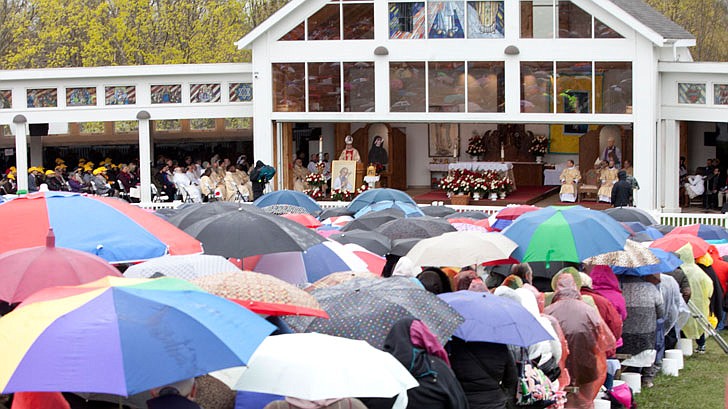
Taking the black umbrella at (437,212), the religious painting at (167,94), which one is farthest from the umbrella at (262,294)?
the religious painting at (167,94)

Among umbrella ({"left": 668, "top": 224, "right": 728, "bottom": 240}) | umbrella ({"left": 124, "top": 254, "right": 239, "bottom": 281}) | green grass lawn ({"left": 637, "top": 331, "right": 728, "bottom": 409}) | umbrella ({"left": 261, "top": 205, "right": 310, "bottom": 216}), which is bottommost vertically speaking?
green grass lawn ({"left": 637, "top": 331, "right": 728, "bottom": 409})

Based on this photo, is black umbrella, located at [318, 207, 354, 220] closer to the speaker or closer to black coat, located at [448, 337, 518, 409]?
black coat, located at [448, 337, 518, 409]

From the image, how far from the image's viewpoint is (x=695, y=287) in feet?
50.4

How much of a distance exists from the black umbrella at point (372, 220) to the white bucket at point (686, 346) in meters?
3.74

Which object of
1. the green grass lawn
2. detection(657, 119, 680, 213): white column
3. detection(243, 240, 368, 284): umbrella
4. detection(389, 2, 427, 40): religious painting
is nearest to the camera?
detection(243, 240, 368, 284): umbrella

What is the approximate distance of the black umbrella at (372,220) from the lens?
51.3 feet

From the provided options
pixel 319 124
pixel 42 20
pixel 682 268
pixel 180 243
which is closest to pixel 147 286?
pixel 180 243

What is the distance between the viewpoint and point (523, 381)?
31.3 ft

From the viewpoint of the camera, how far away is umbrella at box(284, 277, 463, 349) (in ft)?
26.9

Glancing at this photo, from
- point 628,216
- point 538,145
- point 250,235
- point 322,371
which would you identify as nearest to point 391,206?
point 628,216

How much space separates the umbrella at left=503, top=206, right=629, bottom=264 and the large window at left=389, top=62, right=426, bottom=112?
1838 centimetres

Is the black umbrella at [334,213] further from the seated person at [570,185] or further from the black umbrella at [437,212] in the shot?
the seated person at [570,185]

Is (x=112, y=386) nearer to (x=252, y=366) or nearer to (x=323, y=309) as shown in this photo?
(x=252, y=366)

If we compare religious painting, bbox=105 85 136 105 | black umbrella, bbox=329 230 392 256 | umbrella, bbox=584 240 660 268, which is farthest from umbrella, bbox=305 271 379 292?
religious painting, bbox=105 85 136 105
